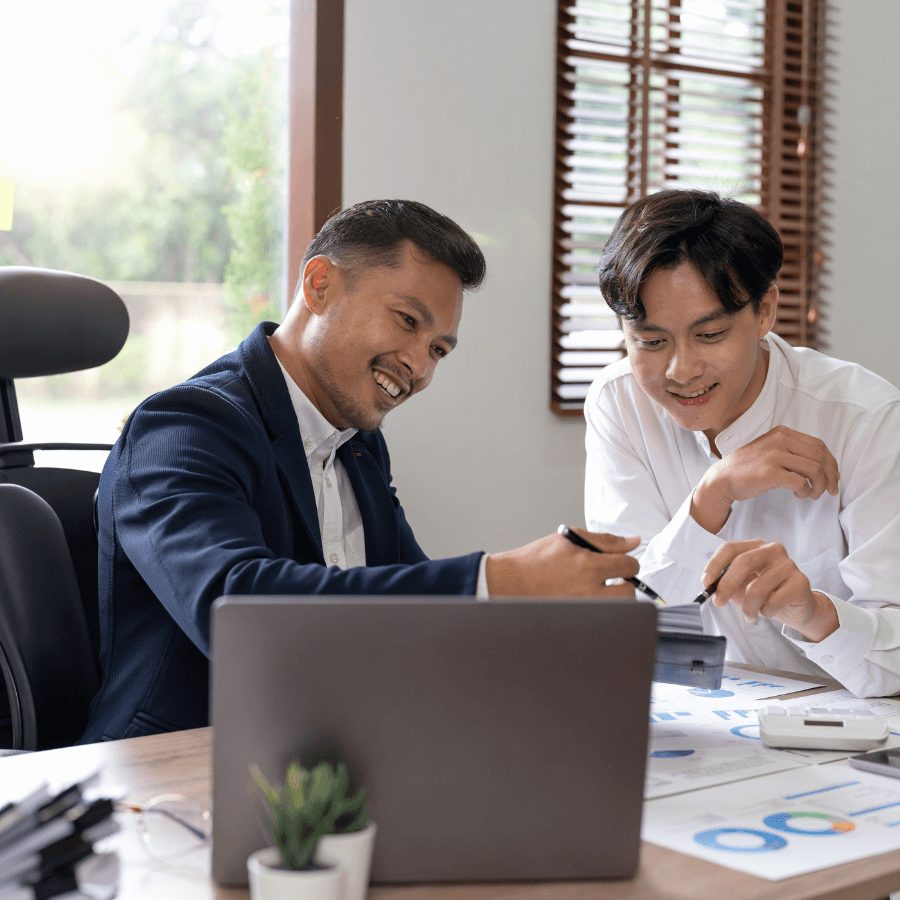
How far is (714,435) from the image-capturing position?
7.38 feet

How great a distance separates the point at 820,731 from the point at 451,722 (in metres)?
0.62

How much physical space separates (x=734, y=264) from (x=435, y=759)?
1.24m

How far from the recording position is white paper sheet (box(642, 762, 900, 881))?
1071 millimetres

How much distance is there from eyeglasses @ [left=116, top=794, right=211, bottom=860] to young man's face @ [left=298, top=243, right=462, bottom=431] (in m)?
0.80

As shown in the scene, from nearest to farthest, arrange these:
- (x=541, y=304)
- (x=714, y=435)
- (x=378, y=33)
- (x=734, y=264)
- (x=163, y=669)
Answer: (x=163, y=669), (x=734, y=264), (x=714, y=435), (x=378, y=33), (x=541, y=304)

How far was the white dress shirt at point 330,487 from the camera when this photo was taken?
1.90 metres

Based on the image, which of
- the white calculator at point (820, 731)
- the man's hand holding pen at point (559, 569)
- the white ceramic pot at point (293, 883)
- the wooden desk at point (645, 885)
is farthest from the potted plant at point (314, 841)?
the white calculator at point (820, 731)

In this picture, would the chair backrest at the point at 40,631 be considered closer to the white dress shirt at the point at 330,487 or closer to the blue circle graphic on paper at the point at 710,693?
the white dress shirt at the point at 330,487

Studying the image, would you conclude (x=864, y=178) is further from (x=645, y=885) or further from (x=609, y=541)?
(x=645, y=885)

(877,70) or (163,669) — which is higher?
Result: (877,70)

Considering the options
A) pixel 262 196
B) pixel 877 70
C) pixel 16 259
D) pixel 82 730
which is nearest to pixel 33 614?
pixel 82 730

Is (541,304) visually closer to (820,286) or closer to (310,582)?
(820,286)

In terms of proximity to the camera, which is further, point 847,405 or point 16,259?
point 16,259

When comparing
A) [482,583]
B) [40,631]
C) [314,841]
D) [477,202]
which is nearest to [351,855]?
[314,841]
